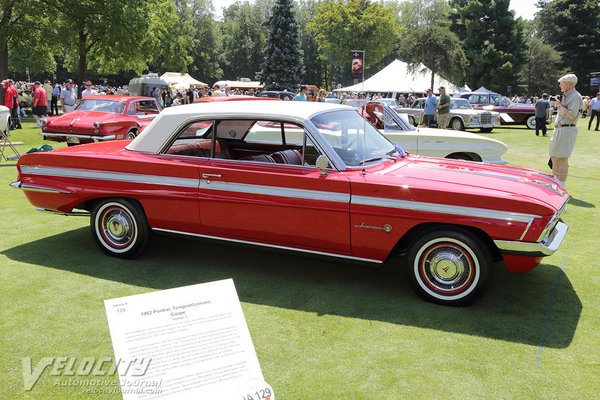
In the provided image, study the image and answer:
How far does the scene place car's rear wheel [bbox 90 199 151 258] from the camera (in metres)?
5.02

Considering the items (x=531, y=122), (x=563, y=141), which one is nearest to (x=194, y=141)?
(x=563, y=141)

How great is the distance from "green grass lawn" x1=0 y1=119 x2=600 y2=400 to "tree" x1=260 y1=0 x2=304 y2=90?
40.7 meters

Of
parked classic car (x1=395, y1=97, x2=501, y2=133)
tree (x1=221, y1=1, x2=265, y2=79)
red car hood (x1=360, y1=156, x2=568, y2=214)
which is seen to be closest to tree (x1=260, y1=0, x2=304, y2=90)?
parked classic car (x1=395, y1=97, x2=501, y2=133)

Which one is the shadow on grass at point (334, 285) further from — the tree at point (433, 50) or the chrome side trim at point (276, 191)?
the tree at point (433, 50)

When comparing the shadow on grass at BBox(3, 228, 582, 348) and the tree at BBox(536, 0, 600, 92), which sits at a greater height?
the tree at BBox(536, 0, 600, 92)

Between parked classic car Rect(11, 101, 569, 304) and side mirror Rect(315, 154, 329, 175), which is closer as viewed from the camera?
parked classic car Rect(11, 101, 569, 304)

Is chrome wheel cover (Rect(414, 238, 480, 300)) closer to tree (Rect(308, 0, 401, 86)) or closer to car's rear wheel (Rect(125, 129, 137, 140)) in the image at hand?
car's rear wheel (Rect(125, 129, 137, 140))

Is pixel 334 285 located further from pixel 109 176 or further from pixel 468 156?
pixel 468 156

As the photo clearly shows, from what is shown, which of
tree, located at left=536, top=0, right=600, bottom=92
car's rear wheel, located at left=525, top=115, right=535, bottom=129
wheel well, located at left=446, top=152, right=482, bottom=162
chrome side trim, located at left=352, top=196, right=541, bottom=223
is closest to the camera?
chrome side trim, located at left=352, top=196, right=541, bottom=223

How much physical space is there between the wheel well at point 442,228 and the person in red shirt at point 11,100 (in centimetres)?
1712

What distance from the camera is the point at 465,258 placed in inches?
160

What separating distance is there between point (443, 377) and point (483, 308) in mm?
1167

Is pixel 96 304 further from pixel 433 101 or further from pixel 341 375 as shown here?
pixel 433 101

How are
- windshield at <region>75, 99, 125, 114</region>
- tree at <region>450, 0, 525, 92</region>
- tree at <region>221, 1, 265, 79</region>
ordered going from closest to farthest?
windshield at <region>75, 99, 125, 114</region>, tree at <region>450, 0, 525, 92</region>, tree at <region>221, 1, 265, 79</region>
